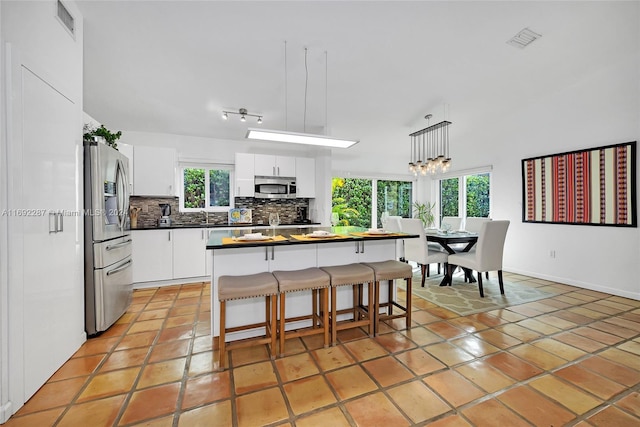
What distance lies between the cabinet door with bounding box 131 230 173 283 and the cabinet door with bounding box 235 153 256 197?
50.2 inches

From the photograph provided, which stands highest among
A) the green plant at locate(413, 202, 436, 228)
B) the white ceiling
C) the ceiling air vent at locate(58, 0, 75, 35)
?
the white ceiling

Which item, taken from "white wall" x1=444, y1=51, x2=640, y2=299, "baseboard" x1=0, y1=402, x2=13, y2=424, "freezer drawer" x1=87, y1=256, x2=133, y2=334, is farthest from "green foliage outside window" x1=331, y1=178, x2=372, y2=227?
"baseboard" x1=0, y1=402, x2=13, y2=424

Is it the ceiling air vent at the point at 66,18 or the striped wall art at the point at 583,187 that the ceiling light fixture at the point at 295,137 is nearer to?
the ceiling air vent at the point at 66,18

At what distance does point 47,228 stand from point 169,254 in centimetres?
214

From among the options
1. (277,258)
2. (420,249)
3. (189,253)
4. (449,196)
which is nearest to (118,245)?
(189,253)

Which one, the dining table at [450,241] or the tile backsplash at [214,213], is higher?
the tile backsplash at [214,213]

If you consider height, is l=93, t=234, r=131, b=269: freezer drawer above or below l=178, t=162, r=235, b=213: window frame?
below

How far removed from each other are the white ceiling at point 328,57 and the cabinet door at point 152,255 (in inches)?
66.9

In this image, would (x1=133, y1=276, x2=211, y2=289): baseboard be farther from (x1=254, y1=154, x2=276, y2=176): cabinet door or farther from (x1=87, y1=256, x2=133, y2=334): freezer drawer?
(x1=254, y1=154, x2=276, y2=176): cabinet door

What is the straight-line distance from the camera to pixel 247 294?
187 centimetres

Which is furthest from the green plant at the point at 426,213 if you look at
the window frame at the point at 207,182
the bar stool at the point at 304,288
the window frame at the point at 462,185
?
A: the bar stool at the point at 304,288

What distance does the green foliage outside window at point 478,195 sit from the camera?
17.0 ft

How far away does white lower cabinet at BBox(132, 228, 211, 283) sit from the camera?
3.62 meters

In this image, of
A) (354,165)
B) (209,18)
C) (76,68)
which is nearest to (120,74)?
(76,68)
